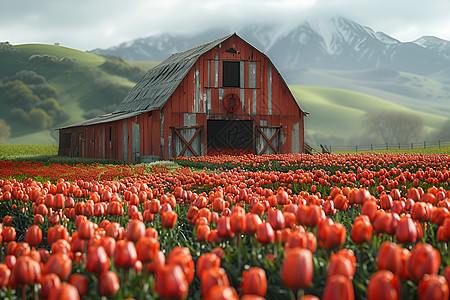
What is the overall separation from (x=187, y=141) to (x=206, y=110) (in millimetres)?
2019

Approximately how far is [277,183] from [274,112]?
59.2 feet

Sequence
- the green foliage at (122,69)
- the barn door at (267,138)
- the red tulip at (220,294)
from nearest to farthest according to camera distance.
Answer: the red tulip at (220,294) < the barn door at (267,138) < the green foliage at (122,69)

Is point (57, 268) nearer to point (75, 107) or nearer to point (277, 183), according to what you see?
point (277, 183)

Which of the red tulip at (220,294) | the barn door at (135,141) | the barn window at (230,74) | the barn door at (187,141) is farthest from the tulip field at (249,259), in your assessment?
the barn window at (230,74)

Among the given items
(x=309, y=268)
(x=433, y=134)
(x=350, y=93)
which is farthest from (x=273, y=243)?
(x=350, y=93)

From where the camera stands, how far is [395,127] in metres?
91.7

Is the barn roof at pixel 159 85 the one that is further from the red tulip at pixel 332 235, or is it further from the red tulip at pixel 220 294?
the red tulip at pixel 220 294

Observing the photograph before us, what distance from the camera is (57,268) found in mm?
2359

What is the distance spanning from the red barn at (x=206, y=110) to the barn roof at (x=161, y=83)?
0.08 meters

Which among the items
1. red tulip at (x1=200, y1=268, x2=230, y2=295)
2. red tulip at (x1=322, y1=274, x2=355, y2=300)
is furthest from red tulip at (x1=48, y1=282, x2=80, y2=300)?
red tulip at (x1=322, y1=274, x2=355, y2=300)

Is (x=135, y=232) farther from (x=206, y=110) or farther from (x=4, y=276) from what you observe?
(x=206, y=110)

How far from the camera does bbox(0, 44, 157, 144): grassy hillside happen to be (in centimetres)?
10512

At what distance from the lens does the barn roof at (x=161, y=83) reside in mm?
24878

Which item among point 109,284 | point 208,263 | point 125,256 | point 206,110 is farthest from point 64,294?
point 206,110
